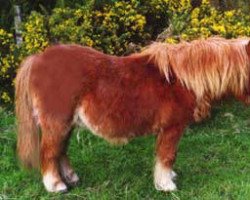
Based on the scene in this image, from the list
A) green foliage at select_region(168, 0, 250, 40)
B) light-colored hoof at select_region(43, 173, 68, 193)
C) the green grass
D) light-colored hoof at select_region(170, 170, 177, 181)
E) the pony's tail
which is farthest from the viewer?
green foliage at select_region(168, 0, 250, 40)

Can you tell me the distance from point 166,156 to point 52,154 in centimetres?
99

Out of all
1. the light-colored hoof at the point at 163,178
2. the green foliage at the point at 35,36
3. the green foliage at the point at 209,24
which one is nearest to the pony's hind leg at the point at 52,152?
the light-colored hoof at the point at 163,178

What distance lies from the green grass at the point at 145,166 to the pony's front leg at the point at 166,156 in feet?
0.32

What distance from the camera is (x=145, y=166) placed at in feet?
18.4

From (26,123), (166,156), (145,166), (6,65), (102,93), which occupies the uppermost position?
(102,93)

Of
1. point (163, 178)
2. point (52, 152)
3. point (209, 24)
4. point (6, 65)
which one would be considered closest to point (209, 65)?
point (163, 178)

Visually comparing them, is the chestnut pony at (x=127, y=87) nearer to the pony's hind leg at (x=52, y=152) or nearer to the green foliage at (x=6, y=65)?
the pony's hind leg at (x=52, y=152)

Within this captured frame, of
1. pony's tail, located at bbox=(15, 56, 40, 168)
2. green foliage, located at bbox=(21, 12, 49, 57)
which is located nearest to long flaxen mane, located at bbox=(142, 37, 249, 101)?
pony's tail, located at bbox=(15, 56, 40, 168)

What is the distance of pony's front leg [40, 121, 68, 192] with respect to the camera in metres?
4.78

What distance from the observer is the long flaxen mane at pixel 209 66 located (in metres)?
4.72

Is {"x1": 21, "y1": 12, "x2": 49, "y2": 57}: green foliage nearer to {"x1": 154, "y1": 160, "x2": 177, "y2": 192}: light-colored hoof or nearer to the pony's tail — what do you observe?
the pony's tail

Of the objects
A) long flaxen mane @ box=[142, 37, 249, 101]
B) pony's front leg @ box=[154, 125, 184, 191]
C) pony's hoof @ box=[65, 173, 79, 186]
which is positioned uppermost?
long flaxen mane @ box=[142, 37, 249, 101]

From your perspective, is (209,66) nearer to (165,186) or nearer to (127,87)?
(127,87)

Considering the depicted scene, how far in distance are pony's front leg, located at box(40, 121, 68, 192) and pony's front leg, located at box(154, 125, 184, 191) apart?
83cm
